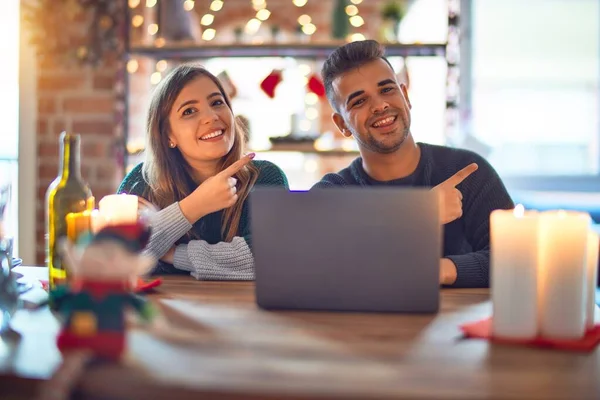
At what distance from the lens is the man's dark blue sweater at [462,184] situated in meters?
1.90

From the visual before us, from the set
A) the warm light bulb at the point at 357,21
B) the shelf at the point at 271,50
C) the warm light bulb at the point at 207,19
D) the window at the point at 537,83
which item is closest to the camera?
the shelf at the point at 271,50

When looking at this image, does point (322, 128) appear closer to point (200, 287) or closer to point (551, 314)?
point (200, 287)

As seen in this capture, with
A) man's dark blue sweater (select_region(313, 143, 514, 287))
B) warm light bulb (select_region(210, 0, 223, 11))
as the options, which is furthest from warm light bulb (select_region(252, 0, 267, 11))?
man's dark blue sweater (select_region(313, 143, 514, 287))

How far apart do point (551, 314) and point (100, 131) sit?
273 centimetres

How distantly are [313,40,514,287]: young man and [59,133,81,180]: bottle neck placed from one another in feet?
2.98

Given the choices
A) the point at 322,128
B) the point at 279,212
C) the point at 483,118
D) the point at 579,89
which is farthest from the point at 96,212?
the point at 579,89

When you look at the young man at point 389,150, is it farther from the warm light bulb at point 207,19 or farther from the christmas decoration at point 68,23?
the warm light bulb at point 207,19

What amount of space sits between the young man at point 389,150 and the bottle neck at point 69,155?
0.91 m

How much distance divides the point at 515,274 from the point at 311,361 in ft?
1.05

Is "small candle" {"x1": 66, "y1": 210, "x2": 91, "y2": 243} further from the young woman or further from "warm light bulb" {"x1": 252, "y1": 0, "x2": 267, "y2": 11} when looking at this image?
"warm light bulb" {"x1": 252, "y1": 0, "x2": 267, "y2": 11}

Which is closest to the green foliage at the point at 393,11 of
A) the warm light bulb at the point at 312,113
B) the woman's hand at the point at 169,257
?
the warm light bulb at the point at 312,113

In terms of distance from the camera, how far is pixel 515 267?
3.28 ft

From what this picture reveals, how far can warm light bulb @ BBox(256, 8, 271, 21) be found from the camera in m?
3.83

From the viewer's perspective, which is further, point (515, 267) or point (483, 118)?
point (483, 118)
